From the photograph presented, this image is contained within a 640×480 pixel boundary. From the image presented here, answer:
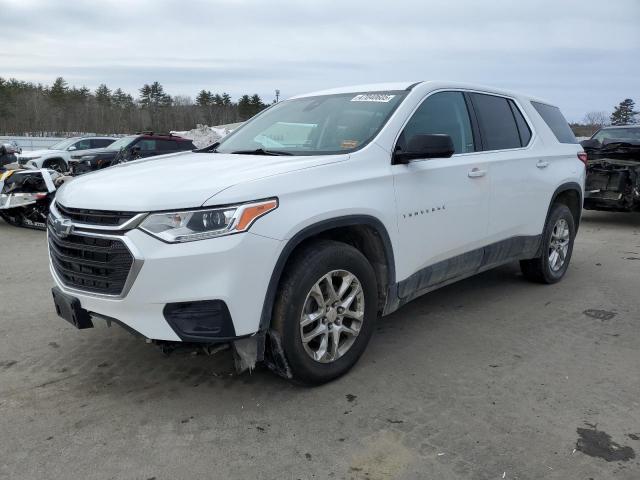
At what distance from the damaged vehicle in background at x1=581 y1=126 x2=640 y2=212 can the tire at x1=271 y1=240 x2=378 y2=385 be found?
7.82 meters

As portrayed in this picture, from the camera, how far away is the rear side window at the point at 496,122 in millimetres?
4500

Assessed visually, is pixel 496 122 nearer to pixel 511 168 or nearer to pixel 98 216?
pixel 511 168

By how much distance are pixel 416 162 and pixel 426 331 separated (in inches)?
55.1

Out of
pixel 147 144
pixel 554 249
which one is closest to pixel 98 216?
pixel 554 249

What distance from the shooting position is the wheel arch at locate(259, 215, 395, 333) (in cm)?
A: 288

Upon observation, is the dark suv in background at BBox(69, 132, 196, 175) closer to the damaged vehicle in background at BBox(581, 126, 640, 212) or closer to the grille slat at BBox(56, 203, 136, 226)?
the damaged vehicle in background at BBox(581, 126, 640, 212)

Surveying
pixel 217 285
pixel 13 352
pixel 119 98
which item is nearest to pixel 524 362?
pixel 217 285

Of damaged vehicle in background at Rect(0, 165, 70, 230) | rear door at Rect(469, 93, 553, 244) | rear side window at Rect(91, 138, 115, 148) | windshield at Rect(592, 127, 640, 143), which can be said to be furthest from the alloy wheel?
rear side window at Rect(91, 138, 115, 148)

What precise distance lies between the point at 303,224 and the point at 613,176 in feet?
27.8

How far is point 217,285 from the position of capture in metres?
2.70

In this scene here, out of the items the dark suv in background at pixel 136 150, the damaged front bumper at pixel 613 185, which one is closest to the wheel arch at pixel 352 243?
the damaged front bumper at pixel 613 185

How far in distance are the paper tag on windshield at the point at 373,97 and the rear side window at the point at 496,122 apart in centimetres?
95

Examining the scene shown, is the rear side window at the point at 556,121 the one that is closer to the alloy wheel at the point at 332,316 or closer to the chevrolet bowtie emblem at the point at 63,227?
the alloy wheel at the point at 332,316

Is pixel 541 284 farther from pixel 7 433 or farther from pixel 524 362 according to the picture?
pixel 7 433
